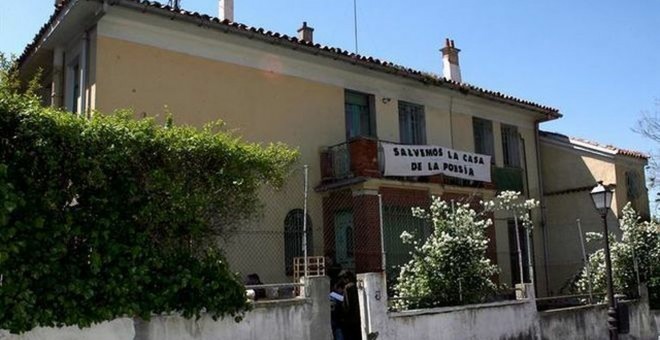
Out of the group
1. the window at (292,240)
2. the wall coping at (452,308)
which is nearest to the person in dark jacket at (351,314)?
the wall coping at (452,308)

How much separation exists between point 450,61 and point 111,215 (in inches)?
638

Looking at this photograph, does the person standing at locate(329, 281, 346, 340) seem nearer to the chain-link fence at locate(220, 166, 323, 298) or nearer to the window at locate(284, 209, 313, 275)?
the chain-link fence at locate(220, 166, 323, 298)

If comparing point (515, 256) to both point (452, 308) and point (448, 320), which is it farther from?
point (448, 320)

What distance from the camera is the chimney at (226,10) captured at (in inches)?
612

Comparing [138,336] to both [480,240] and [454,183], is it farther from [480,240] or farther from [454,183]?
[454,183]

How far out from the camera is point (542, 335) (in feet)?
39.6

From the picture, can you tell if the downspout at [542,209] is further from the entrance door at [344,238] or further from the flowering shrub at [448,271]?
the flowering shrub at [448,271]

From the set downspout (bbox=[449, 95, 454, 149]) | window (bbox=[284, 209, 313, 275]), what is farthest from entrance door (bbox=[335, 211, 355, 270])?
downspout (bbox=[449, 95, 454, 149])

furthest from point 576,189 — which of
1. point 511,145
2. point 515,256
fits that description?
point 515,256

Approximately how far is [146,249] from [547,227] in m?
15.8

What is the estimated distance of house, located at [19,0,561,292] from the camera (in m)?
12.5

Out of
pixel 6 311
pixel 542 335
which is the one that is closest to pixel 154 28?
pixel 6 311

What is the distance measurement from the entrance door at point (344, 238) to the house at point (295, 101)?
1.1 inches

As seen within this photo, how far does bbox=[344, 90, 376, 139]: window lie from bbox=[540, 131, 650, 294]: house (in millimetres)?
7358
